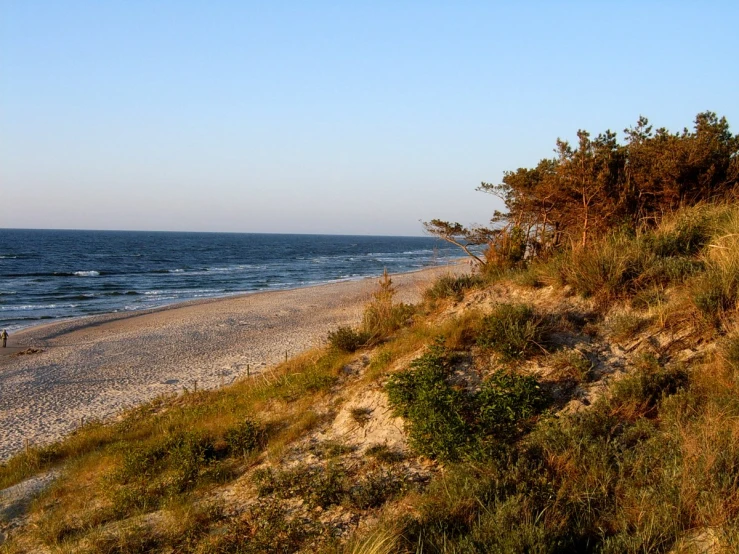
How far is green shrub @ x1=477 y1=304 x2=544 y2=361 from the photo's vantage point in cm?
711

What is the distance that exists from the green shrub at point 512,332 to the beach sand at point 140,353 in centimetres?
363

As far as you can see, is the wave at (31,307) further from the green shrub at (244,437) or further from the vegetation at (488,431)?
the green shrub at (244,437)

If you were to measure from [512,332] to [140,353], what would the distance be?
16.3 metres

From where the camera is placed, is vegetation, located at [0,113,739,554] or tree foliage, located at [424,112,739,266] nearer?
vegetation, located at [0,113,739,554]

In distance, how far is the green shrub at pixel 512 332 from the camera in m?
7.11

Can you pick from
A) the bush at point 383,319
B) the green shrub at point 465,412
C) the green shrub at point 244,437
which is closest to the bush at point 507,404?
the green shrub at point 465,412

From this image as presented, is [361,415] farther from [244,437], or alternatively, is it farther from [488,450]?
[488,450]

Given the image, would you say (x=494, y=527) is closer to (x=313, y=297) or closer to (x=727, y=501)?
(x=727, y=501)

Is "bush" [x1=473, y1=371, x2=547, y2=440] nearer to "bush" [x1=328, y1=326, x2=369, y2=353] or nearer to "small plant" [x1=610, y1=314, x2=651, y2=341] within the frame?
"small plant" [x1=610, y1=314, x2=651, y2=341]

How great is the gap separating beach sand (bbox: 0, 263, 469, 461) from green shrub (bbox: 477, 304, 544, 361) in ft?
11.9

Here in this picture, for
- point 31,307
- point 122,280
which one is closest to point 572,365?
point 31,307

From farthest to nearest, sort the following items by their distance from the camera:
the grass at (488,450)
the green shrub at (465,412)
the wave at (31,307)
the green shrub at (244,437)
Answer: the wave at (31,307) < the green shrub at (244,437) < the green shrub at (465,412) < the grass at (488,450)

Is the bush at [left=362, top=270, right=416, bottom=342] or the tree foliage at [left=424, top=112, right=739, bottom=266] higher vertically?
the tree foliage at [left=424, top=112, right=739, bottom=266]

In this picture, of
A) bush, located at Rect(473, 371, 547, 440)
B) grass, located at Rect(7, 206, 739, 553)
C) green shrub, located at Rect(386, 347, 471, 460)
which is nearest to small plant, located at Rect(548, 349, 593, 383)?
grass, located at Rect(7, 206, 739, 553)
